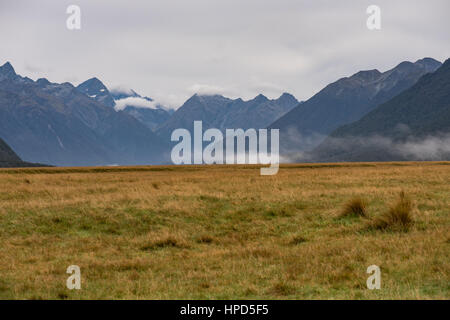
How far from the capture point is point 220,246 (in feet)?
50.9

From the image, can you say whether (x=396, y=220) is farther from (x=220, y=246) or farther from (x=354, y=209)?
(x=220, y=246)

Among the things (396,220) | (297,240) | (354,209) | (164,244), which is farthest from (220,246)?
(354,209)

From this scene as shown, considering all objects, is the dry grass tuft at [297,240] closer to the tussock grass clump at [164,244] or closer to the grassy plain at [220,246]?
the grassy plain at [220,246]

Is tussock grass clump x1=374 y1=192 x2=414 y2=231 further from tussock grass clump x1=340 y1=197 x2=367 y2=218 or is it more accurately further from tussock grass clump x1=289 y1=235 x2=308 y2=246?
tussock grass clump x1=289 y1=235 x2=308 y2=246

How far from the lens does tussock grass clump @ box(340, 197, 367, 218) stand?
1920cm

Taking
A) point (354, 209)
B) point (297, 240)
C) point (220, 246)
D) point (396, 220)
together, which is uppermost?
point (354, 209)

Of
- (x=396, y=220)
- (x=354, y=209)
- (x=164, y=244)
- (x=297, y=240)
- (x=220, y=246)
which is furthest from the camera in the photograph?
(x=354, y=209)

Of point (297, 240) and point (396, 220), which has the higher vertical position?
point (396, 220)

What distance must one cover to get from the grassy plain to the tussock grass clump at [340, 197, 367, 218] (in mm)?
243

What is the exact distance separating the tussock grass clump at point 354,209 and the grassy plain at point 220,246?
24 cm

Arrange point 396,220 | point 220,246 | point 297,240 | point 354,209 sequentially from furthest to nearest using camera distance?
point 354,209
point 396,220
point 297,240
point 220,246

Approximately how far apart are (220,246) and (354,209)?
7.30 meters
